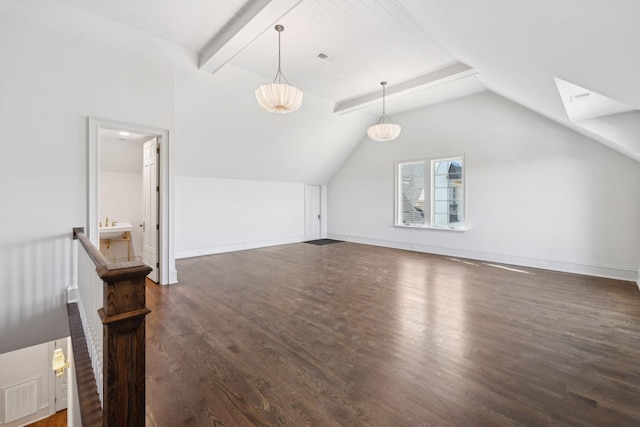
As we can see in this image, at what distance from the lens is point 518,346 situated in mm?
2613

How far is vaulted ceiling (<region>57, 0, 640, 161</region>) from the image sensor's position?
1.95 m

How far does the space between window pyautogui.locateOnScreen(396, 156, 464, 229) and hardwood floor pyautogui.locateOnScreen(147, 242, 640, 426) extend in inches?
97.4

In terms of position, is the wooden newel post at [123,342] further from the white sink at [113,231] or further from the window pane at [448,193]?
the window pane at [448,193]

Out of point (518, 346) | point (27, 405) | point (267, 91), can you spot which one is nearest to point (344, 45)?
point (267, 91)

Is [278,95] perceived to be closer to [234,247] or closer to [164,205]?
[164,205]

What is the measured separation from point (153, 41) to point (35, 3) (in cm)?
116

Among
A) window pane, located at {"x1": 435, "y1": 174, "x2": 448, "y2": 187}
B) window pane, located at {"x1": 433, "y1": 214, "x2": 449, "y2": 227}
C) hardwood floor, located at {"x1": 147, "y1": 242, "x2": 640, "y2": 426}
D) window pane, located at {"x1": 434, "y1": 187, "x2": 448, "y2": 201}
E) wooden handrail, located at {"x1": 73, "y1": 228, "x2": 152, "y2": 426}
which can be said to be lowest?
hardwood floor, located at {"x1": 147, "y1": 242, "x2": 640, "y2": 426}

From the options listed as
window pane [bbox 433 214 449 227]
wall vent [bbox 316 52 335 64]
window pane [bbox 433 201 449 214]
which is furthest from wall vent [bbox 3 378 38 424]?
window pane [bbox 433 201 449 214]

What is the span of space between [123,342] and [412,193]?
724 centimetres

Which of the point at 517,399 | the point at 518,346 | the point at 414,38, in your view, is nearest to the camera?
the point at 517,399

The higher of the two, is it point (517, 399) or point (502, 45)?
point (502, 45)

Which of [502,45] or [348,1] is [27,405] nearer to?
[348,1]

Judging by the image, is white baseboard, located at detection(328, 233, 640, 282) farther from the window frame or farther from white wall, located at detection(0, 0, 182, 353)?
white wall, located at detection(0, 0, 182, 353)

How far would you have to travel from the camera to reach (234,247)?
741cm
